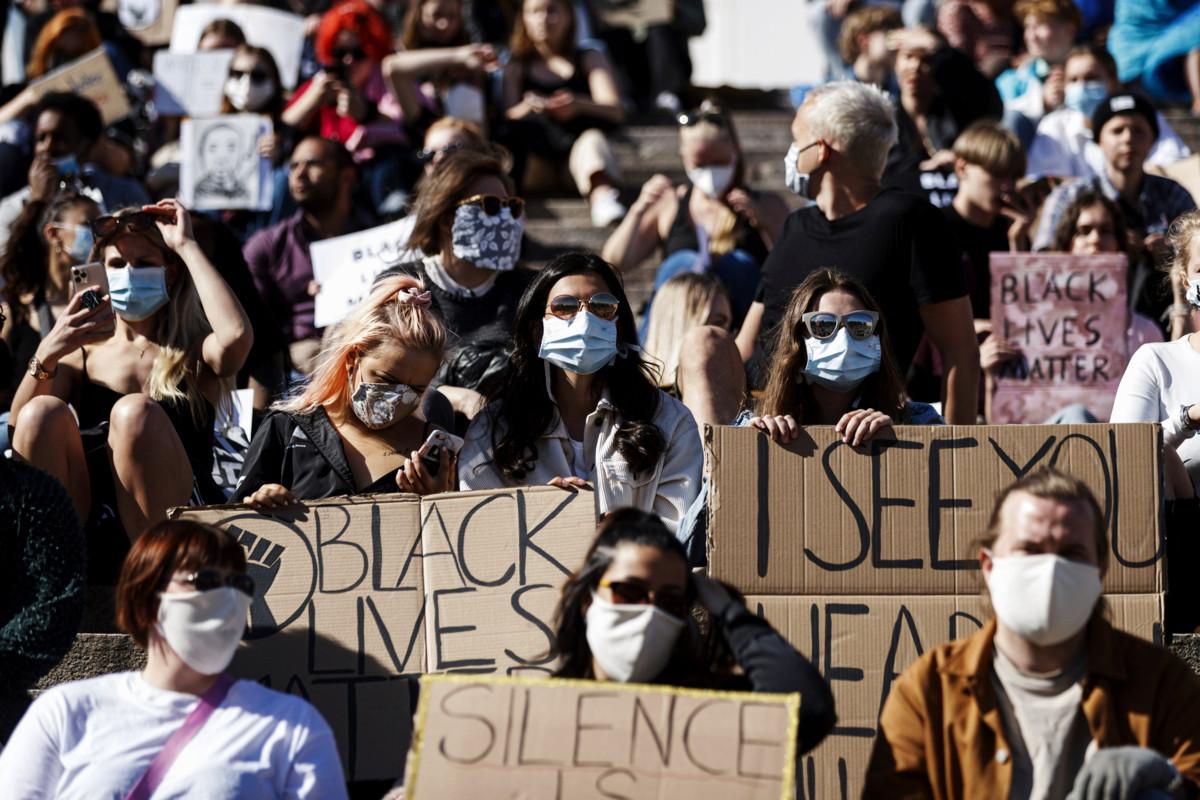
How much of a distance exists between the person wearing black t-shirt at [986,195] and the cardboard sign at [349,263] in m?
2.37

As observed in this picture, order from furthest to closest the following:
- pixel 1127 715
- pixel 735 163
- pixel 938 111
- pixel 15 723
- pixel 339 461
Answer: pixel 938 111, pixel 735 163, pixel 339 461, pixel 15 723, pixel 1127 715

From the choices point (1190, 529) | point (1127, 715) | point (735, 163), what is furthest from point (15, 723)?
point (735, 163)

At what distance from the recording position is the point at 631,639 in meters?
4.50

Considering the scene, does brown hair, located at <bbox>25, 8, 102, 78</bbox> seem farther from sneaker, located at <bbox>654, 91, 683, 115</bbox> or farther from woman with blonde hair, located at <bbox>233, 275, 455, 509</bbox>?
woman with blonde hair, located at <bbox>233, 275, 455, 509</bbox>

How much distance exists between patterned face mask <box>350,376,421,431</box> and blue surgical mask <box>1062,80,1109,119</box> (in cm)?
570

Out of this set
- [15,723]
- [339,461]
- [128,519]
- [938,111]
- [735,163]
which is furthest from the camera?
[938,111]

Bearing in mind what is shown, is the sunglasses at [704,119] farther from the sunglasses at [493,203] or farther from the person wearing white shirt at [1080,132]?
the person wearing white shirt at [1080,132]

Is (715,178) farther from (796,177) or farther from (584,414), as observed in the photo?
(584,414)

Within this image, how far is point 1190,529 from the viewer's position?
5.89m

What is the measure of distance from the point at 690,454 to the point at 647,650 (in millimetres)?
1607

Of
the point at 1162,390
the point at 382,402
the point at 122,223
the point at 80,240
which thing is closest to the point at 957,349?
the point at 1162,390

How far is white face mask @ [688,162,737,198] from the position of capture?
8.95 m

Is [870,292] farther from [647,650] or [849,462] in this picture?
[647,650]

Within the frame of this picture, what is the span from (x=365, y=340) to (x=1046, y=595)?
2.39 meters
